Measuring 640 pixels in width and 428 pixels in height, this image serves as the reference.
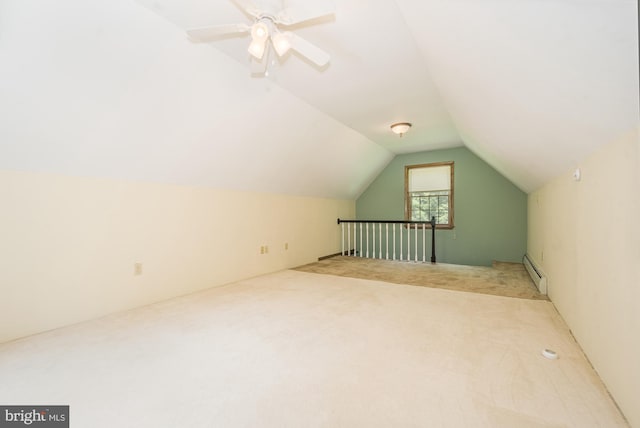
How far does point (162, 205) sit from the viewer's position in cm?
299

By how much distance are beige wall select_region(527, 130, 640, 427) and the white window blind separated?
3.40 metres

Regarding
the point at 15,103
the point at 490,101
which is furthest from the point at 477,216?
the point at 15,103

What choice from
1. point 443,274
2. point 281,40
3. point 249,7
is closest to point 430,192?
point 443,274

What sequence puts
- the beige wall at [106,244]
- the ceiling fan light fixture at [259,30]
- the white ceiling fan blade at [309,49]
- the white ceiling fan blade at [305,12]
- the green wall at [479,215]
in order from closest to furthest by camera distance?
1. the white ceiling fan blade at [305,12]
2. the ceiling fan light fixture at [259,30]
3. the white ceiling fan blade at [309,49]
4. the beige wall at [106,244]
5. the green wall at [479,215]

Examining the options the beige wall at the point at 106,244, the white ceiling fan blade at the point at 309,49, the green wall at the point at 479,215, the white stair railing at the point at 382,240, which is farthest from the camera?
the white stair railing at the point at 382,240

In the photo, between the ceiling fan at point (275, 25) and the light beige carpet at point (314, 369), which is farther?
the ceiling fan at point (275, 25)

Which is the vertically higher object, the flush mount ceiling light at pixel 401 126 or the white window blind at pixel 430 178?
the flush mount ceiling light at pixel 401 126

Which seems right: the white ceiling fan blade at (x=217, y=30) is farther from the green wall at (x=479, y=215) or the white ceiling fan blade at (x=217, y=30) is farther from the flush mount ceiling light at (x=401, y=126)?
the green wall at (x=479, y=215)

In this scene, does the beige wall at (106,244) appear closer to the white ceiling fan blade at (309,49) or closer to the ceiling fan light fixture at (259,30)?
the ceiling fan light fixture at (259,30)

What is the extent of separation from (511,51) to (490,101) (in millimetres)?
857

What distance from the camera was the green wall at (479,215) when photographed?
5.05 metres
